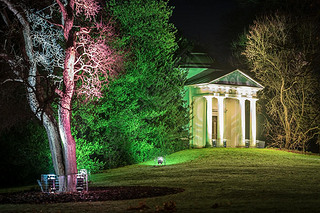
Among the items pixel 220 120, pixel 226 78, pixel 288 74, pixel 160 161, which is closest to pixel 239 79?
pixel 226 78

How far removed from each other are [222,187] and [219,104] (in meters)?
23.5

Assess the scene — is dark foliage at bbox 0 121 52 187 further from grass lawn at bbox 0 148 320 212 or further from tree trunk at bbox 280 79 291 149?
tree trunk at bbox 280 79 291 149

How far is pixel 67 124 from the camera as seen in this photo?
17734 mm

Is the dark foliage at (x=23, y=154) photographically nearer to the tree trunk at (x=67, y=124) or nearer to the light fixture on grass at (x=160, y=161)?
the light fixture on grass at (x=160, y=161)

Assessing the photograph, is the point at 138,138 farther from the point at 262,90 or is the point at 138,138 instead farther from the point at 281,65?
the point at 262,90

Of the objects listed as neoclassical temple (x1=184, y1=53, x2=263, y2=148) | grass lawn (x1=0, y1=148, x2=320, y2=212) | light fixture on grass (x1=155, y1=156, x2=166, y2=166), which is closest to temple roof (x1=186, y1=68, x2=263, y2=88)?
neoclassical temple (x1=184, y1=53, x2=263, y2=148)

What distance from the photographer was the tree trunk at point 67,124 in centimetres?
1764

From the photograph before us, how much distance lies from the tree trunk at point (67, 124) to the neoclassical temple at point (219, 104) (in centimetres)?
2091

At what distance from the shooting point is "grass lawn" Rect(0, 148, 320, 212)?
12.0m

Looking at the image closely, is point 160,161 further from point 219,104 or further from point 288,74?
point 288,74

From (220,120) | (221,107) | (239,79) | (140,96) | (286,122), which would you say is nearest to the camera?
(140,96)

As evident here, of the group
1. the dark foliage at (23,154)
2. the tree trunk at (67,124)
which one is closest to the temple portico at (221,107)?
the dark foliage at (23,154)

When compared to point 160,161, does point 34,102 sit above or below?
above

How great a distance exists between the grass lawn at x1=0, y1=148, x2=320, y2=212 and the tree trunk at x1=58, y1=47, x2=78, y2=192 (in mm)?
3044
